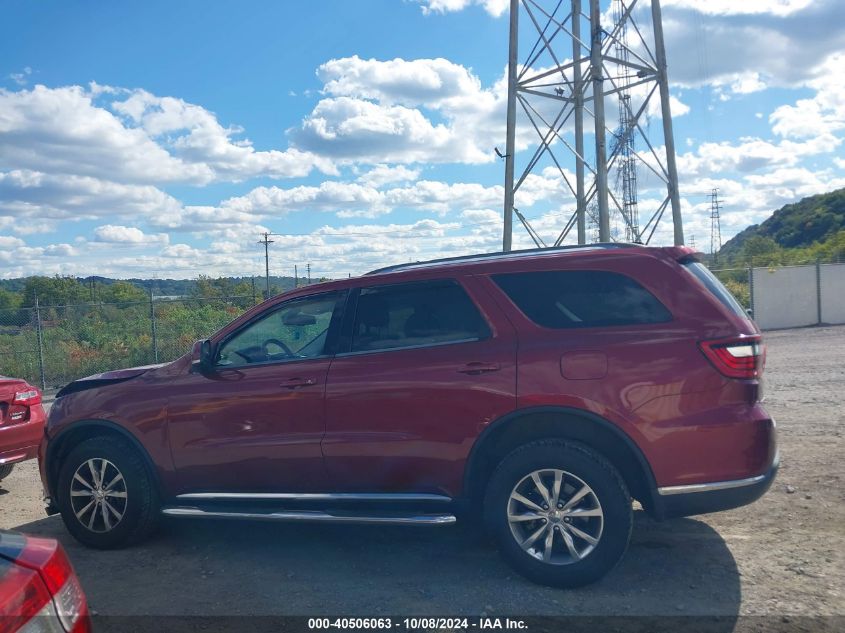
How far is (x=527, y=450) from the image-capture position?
179 inches


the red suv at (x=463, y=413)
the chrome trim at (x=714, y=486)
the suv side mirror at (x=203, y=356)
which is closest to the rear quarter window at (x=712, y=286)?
the red suv at (x=463, y=413)

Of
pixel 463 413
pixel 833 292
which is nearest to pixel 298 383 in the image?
pixel 463 413

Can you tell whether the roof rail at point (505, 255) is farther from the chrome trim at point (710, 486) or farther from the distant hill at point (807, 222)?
the distant hill at point (807, 222)

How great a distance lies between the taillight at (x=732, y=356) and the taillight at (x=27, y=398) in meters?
6.27

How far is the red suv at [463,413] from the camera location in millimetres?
4348

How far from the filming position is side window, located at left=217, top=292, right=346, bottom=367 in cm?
536

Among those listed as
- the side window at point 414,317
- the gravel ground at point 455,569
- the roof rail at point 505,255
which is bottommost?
the gravel ground at point 455,569

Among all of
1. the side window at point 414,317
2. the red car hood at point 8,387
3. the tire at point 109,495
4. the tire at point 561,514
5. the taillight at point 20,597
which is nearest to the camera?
the taillight at point 20,597

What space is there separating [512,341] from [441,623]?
1666 mm

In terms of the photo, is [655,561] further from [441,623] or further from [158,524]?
[158,524]

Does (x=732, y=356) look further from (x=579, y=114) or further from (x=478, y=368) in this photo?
(x=579, y=114)

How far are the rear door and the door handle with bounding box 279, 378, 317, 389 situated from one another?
0.15 meters

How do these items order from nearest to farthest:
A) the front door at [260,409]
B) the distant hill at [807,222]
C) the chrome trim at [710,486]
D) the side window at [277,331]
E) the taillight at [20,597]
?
1. the taillight at [20,597]
2. the chrome trim at [710,486]
3. the front door at [260,409]
4. the side window at [277,331]
5. the distant hill at [807,222]

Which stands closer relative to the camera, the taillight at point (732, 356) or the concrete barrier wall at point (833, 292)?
the taillight at point (732, 356)
